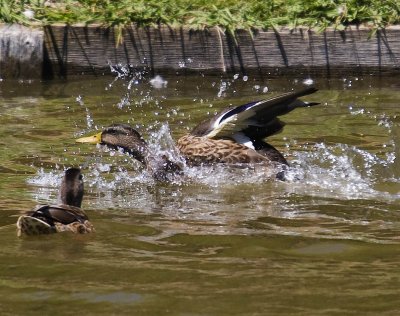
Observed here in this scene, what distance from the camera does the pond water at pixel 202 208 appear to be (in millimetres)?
5383

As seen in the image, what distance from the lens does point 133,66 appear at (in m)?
11.1

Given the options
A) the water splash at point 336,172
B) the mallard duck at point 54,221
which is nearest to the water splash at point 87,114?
the water splash at point 336,172

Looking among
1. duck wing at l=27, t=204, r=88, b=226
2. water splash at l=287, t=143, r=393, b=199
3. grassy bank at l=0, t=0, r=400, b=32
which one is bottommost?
water splash at l=287, t=143, r=393, b=199

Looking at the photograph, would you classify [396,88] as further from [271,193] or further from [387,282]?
[387,282]

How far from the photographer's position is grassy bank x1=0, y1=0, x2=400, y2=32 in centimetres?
1095

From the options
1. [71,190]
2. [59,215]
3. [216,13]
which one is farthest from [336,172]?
[216,13]

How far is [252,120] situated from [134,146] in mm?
888

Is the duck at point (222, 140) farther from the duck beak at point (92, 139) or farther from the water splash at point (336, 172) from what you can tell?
the water splash at point (336, 172)

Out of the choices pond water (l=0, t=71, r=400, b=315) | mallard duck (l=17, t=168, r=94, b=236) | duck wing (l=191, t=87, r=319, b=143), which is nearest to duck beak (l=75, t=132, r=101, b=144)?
pond water (l=0, t=71, r=400, b=315)

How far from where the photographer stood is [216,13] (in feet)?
36.7

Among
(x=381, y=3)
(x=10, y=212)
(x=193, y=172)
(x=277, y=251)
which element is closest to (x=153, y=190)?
(x=193, y=172)

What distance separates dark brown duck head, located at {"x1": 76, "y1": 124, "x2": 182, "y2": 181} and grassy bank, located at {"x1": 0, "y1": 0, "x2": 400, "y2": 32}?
8.26 ft

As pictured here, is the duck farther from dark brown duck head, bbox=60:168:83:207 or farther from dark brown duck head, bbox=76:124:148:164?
dark brown duck head, bbox=60:168:83:207

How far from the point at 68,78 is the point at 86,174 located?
3024mm
